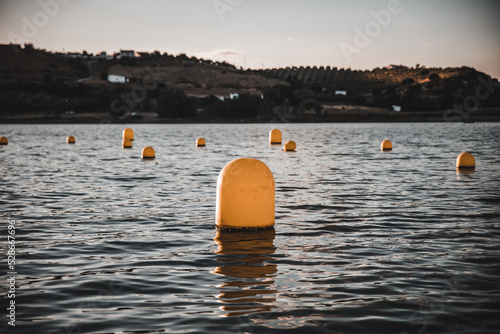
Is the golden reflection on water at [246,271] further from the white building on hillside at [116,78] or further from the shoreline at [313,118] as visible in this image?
the white building on hillside at [116,78]

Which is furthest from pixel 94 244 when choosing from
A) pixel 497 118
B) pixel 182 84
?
pixel 182 84

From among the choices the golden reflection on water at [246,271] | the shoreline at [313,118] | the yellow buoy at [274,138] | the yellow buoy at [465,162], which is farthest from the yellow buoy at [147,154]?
the shoreline at [313,118]

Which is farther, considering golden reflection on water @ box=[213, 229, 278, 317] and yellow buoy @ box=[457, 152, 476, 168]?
yellow buoy @ box=[457, 152, 476, 168]

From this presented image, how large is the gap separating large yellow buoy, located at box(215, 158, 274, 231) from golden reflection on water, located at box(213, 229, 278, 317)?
0.23 m

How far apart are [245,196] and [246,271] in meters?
2.52

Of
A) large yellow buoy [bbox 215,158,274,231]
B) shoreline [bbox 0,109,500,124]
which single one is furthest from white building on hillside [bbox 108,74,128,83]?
large yellow buoy [bbox 215,158,274,231]

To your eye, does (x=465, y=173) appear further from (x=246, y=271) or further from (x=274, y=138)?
(x=274, y=138)

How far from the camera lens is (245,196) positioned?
10219 millimetres

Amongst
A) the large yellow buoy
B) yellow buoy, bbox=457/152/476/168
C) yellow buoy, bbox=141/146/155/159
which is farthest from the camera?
yellow buoy, bbox=141/146/155/159

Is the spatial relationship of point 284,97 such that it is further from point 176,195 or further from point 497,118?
point 176,195

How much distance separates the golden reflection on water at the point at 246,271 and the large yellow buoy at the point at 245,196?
0.76 ft

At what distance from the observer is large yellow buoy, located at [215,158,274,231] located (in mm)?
10203

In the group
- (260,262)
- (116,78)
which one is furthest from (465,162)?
(116,78)

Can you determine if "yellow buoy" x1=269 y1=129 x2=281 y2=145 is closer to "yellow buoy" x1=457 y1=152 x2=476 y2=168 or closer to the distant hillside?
"yellow buoy" x1=457 y1=152 x2=476 y2=168
